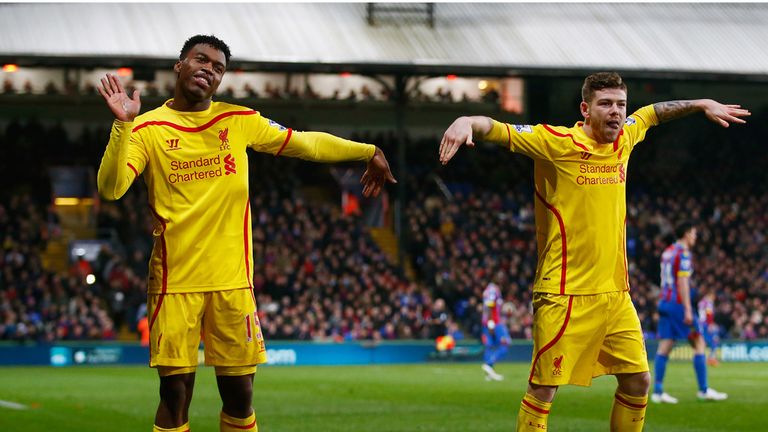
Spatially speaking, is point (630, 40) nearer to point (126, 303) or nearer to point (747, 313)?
point (747, 313)

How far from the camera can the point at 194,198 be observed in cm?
674

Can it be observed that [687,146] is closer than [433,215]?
No

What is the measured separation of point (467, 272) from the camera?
34.6m

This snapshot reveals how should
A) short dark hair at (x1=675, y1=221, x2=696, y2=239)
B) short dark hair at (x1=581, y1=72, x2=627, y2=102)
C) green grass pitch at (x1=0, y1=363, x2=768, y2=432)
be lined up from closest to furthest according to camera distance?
short dark hair at (x1=581, y1=72, x2=627, y2=102) < green grass pitch at (x1=0, y1=363, x2=768, y2=432) < short dark hair at (x1=675, y1=221, x2=696, y2=239)

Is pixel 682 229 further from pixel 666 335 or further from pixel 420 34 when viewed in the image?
pixel 420 34

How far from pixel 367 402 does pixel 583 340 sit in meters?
8.85

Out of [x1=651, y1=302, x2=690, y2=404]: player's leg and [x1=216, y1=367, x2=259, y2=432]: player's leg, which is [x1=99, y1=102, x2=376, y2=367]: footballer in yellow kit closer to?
[x1=216, y1=367, x2=259, y2=432]: player's leg

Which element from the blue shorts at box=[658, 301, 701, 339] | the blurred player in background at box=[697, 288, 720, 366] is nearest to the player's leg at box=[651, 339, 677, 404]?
the blue shorts at box=[658, 301, 701, 339]

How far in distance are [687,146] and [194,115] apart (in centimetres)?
3586

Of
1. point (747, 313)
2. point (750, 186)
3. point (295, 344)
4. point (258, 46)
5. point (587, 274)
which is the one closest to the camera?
point (587, 274)

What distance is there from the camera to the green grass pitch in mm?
12789

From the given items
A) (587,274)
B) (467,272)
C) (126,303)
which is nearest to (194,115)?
(587,274)

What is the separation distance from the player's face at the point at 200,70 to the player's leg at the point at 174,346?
1167 mm

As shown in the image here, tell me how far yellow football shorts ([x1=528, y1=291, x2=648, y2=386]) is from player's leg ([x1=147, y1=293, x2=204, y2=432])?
7.37 ft
